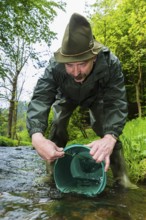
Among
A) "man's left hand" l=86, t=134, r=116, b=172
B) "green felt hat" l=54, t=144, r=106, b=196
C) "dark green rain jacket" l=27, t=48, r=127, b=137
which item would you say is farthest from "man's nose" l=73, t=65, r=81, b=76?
"green felt hat" l=54, t=144, r=106, b=196

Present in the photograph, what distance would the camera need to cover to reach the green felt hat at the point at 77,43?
243 centimetres

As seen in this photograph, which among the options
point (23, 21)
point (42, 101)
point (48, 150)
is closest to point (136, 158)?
point (42, 101)

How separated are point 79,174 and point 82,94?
3.02 ft

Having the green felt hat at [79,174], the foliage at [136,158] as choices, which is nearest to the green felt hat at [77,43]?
the green felt hat at [79,174]

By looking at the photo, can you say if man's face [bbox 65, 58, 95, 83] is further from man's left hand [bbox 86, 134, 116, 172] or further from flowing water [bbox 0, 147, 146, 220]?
flowing water [bbox 0, 147, 146, 220]

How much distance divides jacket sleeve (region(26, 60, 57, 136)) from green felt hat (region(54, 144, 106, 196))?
1.59 feet

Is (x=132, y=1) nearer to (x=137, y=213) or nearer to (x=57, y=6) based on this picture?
(x=57, y=6)

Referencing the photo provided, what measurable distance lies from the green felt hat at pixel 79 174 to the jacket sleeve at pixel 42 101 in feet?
1.59

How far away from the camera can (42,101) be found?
2982 millimetres

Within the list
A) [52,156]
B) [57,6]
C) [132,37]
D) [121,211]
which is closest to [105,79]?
[52,156]

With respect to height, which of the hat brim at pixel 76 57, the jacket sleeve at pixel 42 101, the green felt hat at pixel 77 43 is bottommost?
the jacket sleeve at pixel 42 101

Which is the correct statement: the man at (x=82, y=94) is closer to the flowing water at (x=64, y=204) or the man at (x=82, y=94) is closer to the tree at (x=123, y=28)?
the flowing water at (x=64, y=204)

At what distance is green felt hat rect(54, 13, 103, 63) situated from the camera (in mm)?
2430

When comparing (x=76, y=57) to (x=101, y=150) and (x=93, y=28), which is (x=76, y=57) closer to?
(x=101, y=150)
